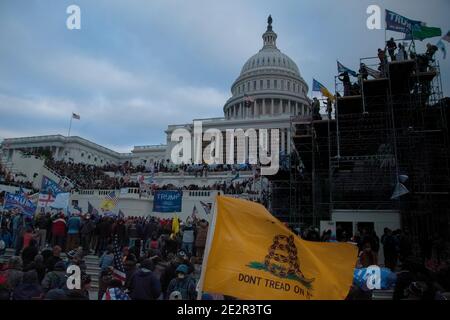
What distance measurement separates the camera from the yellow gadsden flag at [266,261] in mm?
4301

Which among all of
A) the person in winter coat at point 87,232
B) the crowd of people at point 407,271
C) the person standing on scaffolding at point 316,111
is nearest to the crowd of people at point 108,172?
the person standing on scaffolding at point 316,111

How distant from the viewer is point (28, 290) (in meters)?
6.59

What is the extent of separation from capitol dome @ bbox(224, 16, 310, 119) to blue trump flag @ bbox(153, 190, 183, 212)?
2505 inches

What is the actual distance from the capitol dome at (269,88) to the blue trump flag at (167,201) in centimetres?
6361

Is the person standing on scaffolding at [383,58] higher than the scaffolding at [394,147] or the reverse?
higher

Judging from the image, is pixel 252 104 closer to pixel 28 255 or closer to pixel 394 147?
pixel 394 147

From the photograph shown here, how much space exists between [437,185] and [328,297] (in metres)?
17.0

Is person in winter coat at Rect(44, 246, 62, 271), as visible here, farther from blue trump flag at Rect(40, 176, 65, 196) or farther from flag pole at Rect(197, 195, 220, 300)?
blue trump flag at Rect(40, 176, 65, 196)

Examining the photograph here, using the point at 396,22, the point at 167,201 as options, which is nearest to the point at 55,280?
the point at 167,201

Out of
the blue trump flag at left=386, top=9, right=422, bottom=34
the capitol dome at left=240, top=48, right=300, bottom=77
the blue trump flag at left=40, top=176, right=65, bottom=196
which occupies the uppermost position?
the capitol dome at left=240, top=48, right=300, bottom=77

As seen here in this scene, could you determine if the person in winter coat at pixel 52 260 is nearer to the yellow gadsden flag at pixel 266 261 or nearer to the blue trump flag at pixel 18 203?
the yellow gadsden flag at pixel 266 261

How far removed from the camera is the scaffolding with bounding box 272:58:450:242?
1825 cm

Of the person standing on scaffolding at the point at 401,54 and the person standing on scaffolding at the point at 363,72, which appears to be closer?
the person standing on scaffolding at the point at 401,54

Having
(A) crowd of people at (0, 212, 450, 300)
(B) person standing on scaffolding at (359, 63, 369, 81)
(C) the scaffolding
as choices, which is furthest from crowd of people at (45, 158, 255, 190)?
(A) crowd of people at (0, 212, 450, 300)
